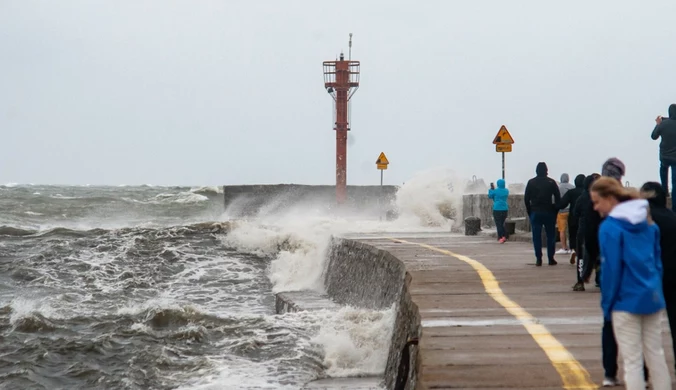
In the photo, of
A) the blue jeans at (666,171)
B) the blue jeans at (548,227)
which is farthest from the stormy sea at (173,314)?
the blue jeans at (666,171)

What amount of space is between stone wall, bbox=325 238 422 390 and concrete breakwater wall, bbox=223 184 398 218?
28.3 meters

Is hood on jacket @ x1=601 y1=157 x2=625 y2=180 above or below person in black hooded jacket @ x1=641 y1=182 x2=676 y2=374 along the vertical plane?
above

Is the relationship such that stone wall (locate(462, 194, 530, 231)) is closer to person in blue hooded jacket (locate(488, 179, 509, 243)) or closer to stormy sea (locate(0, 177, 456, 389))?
person in blue hooded jacket (locate(488, 179, 509, 243))

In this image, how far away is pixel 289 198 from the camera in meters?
52.3

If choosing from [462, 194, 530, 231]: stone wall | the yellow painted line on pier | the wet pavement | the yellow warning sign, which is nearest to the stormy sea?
the wet pavement

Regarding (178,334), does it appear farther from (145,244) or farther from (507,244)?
(145,244)

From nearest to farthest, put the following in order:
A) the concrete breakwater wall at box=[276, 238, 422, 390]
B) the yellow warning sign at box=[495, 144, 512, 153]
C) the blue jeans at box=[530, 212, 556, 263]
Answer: the concrete breakwater wall at box=[276, 238, 422, 390] < the blue jeans at box=[530, 212, 556, 263] < the yellow warning sign at box=[495, 144, 512, 153]

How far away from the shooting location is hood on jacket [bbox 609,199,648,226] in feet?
19.7

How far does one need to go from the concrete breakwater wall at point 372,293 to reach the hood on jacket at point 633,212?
2379mm

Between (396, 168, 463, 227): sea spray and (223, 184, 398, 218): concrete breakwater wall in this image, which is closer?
(396, 168, 463, 227): sea spray

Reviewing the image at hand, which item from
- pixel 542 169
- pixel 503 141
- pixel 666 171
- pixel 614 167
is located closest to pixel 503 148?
pixel 503 141

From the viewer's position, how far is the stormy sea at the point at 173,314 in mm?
12891

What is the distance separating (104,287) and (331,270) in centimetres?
502

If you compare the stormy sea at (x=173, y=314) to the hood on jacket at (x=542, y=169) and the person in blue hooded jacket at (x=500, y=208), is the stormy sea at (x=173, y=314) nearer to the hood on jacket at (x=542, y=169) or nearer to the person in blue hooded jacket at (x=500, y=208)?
the hood on jacket at (x=542, y=169)
